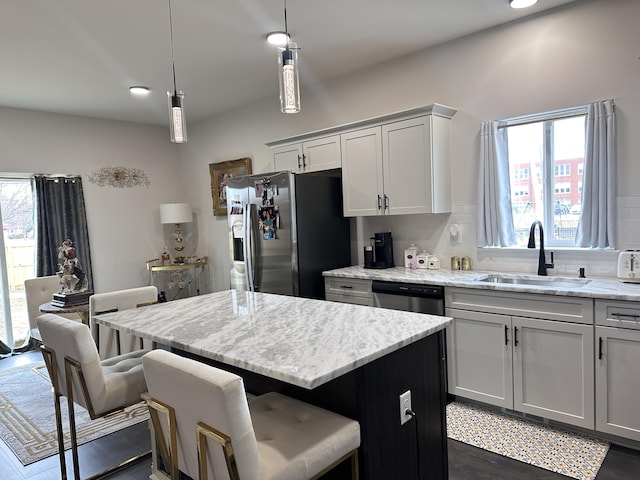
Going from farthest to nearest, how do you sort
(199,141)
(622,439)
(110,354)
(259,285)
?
(199,141) → (259,285) → (110,354) → (622,439)

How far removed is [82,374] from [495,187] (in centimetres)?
295

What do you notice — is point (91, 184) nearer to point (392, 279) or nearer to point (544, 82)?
point (392, 279)

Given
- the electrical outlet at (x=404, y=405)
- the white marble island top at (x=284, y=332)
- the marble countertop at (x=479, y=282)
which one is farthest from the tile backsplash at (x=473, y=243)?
the electrical outlet at (x=404, y=405)

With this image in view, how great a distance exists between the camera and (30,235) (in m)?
5.02

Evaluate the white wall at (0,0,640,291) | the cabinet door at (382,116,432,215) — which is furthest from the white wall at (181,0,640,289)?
the cabinet door at (382,116,432,215)

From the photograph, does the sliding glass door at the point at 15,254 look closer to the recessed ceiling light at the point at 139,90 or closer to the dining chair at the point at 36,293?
the dining chair at the point at 36,293

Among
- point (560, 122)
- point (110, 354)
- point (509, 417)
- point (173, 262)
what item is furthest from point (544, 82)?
point (173, 262)

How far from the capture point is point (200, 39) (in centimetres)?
330

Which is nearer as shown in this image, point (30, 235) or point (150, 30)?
point (150, 30)

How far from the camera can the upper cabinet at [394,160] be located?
3.44 metres

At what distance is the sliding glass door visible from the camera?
4871 mm

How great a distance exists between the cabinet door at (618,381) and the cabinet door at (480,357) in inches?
19.7

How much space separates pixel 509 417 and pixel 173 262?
474 centimetres

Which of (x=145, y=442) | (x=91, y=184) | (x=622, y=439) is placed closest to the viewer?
(x=622, y=439)
